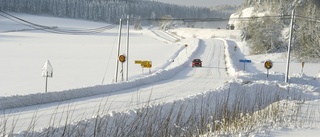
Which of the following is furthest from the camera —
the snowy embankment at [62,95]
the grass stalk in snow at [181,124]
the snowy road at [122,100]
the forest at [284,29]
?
the forest at [284,29]

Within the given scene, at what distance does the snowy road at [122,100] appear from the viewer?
15.4m

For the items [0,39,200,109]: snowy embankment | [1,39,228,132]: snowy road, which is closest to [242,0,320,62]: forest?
[1,39,228,132]: snowy road

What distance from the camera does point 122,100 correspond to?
22.1 meters

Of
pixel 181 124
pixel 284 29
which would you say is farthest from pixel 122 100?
pixel 284 29

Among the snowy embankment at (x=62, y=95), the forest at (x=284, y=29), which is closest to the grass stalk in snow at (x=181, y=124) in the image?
the snowy embankment at (x=62, y=95)

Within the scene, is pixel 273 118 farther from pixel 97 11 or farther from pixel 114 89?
pixel 97 11

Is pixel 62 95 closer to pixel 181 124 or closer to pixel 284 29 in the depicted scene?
pixel 181 124

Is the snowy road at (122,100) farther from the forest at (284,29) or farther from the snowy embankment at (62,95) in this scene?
the forest at (284,29)

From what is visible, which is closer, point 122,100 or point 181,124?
point 181,124

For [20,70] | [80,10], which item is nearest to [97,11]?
[80,10]

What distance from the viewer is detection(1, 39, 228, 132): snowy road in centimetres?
1540

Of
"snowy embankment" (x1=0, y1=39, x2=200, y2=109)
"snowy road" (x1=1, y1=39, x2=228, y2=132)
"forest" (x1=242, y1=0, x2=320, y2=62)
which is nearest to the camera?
"snowy road" (x1=1, y1=39, x2=228, y2=132)

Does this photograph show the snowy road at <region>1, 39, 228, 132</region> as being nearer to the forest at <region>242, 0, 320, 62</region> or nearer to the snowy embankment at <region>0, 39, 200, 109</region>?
the snowy embankment at <region>0, 39, 200, 109</region>

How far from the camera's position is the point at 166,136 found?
908 cm
